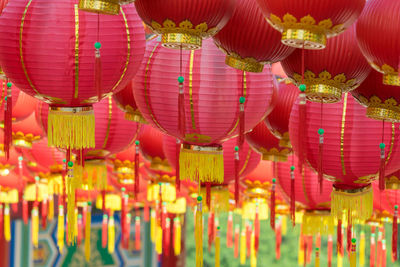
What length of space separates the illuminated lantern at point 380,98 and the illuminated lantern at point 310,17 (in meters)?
0.43

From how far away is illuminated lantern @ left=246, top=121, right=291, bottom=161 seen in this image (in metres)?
3.62

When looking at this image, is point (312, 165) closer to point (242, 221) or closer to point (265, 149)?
point (265, 149)

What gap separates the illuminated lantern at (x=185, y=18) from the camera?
2299 mm

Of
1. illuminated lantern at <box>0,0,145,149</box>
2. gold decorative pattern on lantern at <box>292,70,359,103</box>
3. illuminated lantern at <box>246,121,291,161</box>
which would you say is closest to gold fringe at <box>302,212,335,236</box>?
illuminated lantern at <box>246,121,291,161</box>

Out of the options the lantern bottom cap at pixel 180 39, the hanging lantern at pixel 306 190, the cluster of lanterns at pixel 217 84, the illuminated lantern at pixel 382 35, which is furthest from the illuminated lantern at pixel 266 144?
the illuminated lantern at pixel 382 35

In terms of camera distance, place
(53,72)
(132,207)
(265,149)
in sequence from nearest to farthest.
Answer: (53,72)
(265,149)
(132,207)

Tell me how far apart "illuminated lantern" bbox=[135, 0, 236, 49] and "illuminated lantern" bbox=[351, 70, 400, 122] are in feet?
1.59

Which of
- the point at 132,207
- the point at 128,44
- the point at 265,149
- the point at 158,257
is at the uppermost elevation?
the point at 128,44

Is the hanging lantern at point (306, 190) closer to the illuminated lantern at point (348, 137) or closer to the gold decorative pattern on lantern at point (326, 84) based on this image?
the illuminated lantern at point (348, 137)

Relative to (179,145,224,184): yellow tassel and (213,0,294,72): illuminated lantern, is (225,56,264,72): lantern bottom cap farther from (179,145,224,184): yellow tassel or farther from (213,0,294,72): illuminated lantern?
(179,145,224,184): yellow tassel

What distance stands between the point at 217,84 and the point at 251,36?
39cm

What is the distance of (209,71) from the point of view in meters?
2.79

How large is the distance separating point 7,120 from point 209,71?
0.65 meters

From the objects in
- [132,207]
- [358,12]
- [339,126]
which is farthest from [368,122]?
[132,207]
